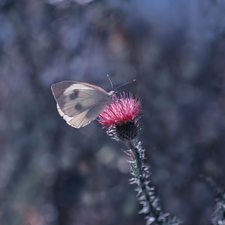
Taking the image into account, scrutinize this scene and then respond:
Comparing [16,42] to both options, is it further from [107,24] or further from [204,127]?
[204,127]

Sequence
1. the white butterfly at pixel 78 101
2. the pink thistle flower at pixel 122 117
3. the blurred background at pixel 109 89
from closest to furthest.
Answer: the pink thistle flower at pixel 122 117 < the white butterfly at pixel 78 101 < the blurred background at pixel 109 89

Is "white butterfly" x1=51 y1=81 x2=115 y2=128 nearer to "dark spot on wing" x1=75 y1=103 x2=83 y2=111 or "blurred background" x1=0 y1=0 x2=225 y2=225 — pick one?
"dark spot on wing" x1=75 y1=103 x2=83 y2=111

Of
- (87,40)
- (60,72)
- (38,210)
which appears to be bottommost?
(38,210)

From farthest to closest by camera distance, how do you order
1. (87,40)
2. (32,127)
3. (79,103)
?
(32,127), (87,40), (79,103)

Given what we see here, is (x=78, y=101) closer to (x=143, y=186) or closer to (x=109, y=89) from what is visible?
Answer: (x=143, y=186)

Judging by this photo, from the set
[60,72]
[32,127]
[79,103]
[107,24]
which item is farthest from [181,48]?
[32,127]

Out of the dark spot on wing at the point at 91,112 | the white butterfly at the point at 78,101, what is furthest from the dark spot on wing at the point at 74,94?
the dark spot on wing at the point at 91,112

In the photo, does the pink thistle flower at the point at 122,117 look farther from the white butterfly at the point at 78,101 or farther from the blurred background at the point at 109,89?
the blurred background at the point at 109,89
